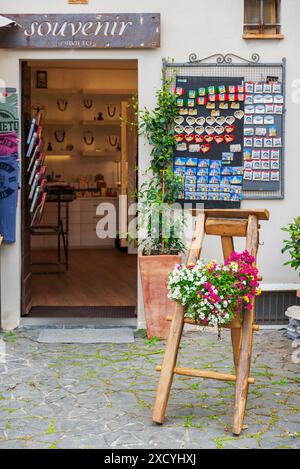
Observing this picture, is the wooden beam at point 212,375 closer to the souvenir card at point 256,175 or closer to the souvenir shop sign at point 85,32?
the souvenir card at point 256,175

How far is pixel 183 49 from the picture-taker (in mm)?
7004

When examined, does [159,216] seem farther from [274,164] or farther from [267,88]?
[267,88]

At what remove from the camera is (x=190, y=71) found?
23.0ft

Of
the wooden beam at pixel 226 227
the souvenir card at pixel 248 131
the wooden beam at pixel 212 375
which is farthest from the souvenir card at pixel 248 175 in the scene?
the wooden beam at pixel 212 375

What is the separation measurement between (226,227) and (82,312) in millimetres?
3191

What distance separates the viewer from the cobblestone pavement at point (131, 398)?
14.3 feet

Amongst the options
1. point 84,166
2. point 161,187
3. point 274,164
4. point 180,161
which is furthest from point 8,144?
point 84,166

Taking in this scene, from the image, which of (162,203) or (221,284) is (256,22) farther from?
(221,284)

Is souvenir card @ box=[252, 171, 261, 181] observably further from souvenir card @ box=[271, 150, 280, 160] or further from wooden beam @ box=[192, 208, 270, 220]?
wooden beam @ box=[192, 208, 270, 220]

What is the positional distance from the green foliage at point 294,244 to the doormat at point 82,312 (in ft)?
5.36

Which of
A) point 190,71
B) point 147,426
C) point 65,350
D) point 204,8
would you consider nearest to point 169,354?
point 147,426

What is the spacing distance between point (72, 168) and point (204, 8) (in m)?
7.04

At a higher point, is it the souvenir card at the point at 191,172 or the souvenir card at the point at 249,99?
the souvenir card at the point at 249,99

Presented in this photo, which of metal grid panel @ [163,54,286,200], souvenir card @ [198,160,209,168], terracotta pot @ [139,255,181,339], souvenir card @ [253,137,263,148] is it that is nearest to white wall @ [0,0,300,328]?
metal grid panel @ [163,54,286,200]
